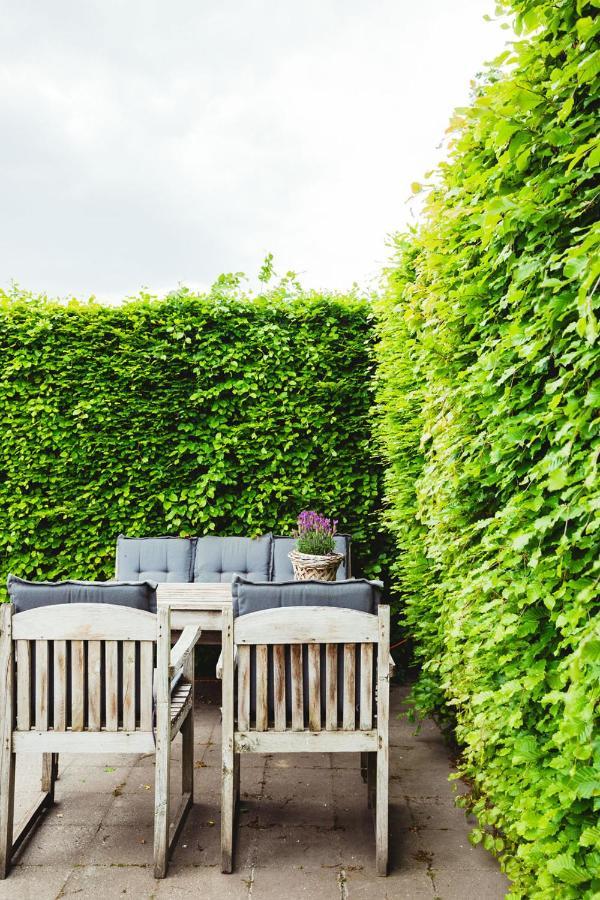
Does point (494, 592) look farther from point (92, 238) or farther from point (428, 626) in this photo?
point (92, 238)

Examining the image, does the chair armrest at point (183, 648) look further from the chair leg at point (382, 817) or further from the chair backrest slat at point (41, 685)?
the chair leg at point (382, 817)

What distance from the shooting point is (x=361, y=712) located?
104 inches

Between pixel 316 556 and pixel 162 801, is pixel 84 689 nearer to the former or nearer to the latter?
pixel 162 801

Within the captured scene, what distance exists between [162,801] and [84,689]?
55 cm

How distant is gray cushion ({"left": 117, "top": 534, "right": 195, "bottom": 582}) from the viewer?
197 inches

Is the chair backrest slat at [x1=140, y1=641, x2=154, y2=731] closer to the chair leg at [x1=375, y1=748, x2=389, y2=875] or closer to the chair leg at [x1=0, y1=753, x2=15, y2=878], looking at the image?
the chair leg at [x1=0, y1=753, x2=15, y2=878]

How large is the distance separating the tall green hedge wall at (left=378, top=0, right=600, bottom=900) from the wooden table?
5.11 feet

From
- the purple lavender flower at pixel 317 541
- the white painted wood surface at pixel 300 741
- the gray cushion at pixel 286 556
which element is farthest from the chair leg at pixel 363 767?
the gray cushion at pixel 286 556

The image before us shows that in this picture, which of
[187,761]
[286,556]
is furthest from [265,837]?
[286,556]

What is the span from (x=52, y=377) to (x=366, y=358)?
2.57 meters

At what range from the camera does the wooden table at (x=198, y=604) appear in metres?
3.76

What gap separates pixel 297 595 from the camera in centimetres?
274

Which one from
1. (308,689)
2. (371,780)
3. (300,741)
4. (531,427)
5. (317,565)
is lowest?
(371,780)

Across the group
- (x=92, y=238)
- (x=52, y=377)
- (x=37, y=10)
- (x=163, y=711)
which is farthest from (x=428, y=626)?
(x=92, y=238)
